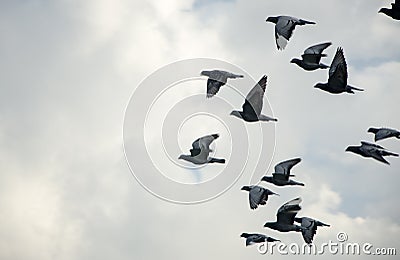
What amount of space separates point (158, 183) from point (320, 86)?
56.9ft

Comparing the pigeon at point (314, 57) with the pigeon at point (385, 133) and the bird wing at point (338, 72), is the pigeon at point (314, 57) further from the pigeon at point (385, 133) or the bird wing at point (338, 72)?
the pigeon at point (385, 133)

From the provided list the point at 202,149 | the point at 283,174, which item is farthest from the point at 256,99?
the point at 202,149

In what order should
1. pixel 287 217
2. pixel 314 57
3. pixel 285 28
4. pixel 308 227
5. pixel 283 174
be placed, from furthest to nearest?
pixel 308 227
pixel 283 174
pixel 287 217
pixel 314 57
pixel 285 28

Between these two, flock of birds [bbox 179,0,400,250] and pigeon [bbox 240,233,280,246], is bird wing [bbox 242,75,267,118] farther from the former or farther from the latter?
pigeon [bbox 240,233,280,246]

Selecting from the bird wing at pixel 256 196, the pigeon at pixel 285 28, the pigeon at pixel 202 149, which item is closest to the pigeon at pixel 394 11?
the pigeon at pixel 285 28

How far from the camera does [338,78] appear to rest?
51625mm

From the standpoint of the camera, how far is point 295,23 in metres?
52.3

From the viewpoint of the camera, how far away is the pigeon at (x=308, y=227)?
55.2 m

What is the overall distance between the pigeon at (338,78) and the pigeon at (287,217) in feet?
22.7

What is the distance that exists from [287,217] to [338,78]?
8994 millimetres

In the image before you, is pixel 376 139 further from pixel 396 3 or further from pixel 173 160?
pixel 173 160

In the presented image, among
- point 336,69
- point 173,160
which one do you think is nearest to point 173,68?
point 173,160

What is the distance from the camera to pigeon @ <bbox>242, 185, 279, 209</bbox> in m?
53.9

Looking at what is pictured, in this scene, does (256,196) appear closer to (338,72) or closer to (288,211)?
(288,211)
